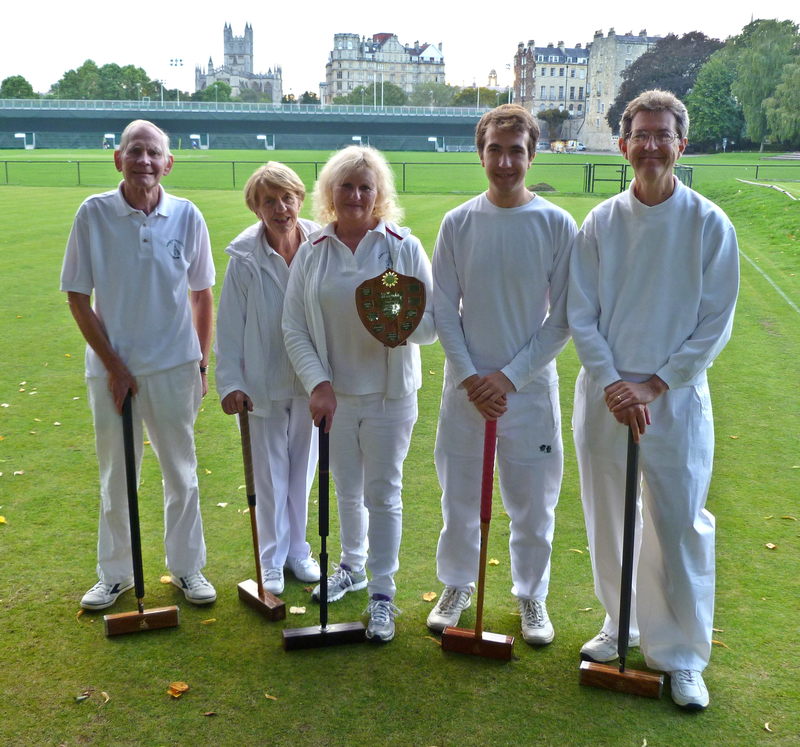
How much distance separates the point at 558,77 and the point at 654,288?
12238 cm

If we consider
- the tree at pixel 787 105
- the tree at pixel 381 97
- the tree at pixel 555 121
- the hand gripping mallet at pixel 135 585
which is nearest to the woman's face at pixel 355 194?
the hand gripping mallet at pixel 135 585

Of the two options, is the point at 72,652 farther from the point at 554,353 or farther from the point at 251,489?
the point at 554,353

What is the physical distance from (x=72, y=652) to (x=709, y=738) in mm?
2684

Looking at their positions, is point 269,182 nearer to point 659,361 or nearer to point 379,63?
point 659,361

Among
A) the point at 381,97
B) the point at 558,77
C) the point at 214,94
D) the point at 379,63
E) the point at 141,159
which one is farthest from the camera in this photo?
the point at 379,63

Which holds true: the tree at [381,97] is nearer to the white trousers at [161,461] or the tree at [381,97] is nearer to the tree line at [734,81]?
the tree line at [734,81]

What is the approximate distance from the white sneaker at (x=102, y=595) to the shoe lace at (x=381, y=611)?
4.19 feet

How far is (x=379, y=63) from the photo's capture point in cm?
14638

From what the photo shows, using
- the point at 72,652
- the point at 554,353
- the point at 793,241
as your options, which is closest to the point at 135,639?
the point at 72,652

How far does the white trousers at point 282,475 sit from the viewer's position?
4.23m

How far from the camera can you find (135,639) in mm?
3945

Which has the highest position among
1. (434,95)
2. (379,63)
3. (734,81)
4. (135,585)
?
(379,63)

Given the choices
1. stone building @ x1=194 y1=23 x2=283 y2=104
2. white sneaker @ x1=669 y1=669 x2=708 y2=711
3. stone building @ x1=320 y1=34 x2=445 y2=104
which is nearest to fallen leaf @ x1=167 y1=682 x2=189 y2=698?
white sneaker @ x1=669 y1=669 x2=708 y2=711

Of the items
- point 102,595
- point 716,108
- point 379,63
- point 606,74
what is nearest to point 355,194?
point 102,595
